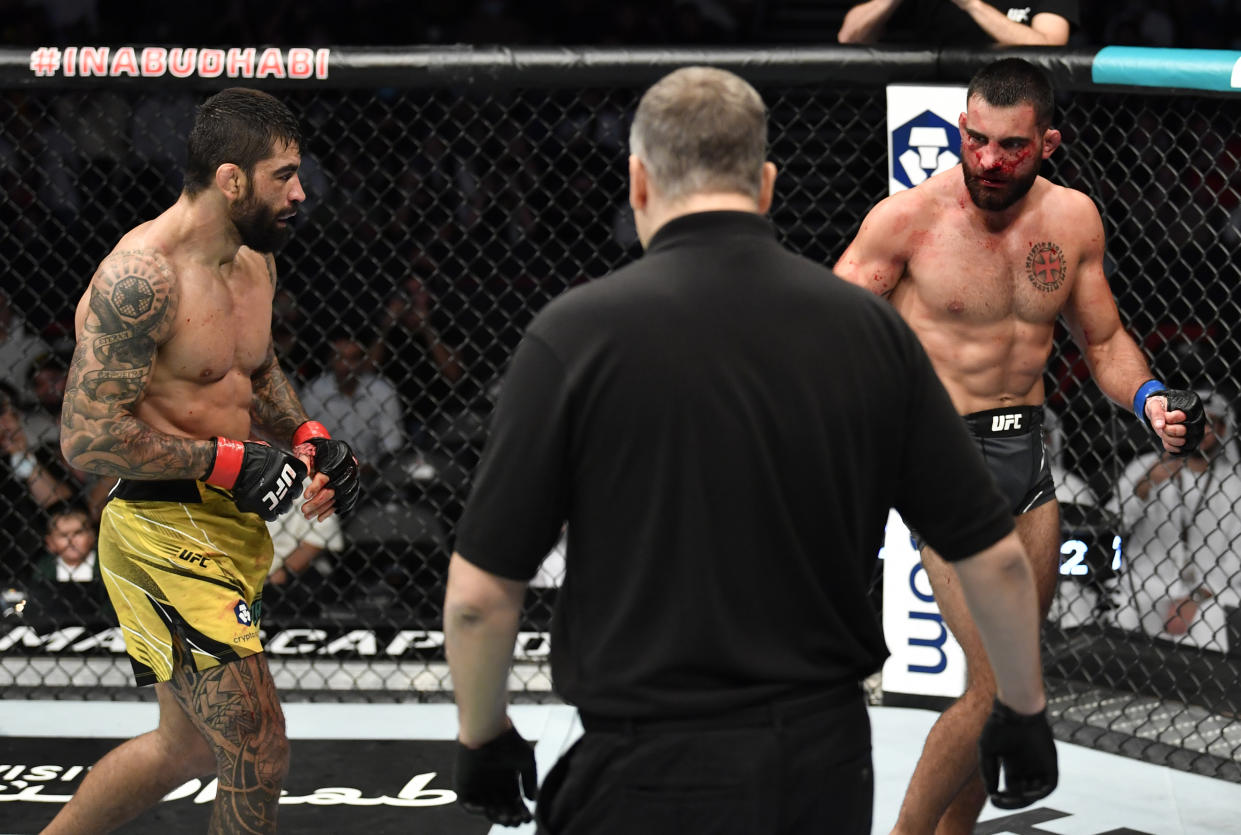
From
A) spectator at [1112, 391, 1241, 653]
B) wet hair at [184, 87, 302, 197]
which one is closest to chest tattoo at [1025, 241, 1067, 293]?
wet hair at [184, 87, 302, 197]

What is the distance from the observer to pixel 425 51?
142 inches

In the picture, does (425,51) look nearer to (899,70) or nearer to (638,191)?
(899,70)

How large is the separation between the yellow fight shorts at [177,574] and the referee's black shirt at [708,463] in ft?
3.45

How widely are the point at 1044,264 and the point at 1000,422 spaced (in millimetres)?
308

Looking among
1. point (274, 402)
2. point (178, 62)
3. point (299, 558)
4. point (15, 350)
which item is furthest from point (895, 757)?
point (15, 350)

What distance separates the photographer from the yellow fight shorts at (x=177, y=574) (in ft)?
7.83

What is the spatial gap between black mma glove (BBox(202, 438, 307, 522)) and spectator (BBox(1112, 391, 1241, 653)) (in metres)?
2.66

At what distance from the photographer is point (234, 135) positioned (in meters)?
2.40

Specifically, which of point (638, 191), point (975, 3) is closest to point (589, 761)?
point (638, 191)

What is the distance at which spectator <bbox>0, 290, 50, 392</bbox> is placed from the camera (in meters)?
4.93

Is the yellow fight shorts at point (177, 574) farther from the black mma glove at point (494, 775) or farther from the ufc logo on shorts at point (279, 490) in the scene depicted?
the black mma glove at point (494, 775)

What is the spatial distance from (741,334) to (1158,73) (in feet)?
7.07

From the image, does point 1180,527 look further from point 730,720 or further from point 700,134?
point 700,134

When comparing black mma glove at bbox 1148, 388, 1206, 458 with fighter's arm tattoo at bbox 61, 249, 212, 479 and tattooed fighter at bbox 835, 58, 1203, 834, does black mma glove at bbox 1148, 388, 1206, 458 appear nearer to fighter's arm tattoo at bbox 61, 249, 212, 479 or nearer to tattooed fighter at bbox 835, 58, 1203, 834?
tattooed fighter at bbox 835, 58, 1203, 834
